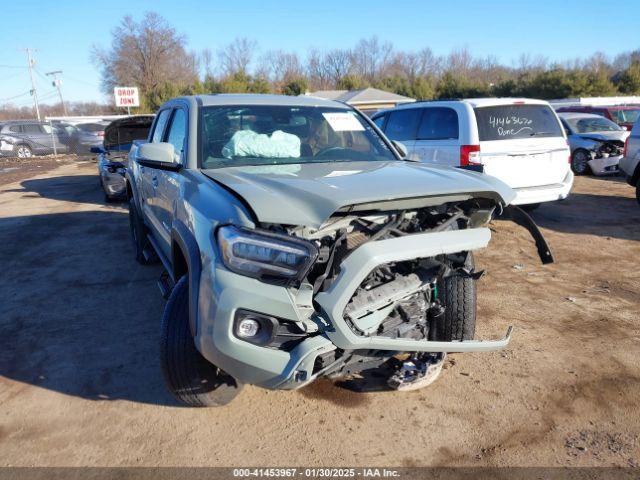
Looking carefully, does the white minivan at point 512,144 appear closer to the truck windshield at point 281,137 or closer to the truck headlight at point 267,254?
the truck windshield at point 281,137

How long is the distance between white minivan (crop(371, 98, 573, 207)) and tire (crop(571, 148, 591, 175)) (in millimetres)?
6009

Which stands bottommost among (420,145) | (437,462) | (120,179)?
(437,462)

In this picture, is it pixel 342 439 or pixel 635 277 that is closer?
pixel 342 439

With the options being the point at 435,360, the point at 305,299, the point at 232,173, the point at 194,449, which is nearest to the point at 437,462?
the point at 435,360

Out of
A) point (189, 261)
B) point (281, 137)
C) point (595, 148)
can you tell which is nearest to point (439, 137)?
point (281, 137)

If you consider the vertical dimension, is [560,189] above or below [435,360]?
above

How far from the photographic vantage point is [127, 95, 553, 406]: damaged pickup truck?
2414 mm

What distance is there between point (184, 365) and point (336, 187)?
128cm

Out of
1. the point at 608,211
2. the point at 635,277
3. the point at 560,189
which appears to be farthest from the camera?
the point at 608,211

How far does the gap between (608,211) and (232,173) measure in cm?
760

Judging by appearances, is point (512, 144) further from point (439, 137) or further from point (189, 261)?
point (189, 261)

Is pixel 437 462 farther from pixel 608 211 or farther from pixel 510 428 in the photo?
pixel 608 211

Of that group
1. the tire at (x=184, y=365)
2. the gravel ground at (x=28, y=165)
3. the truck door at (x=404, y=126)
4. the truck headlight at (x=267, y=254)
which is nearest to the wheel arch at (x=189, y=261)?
the tire at (x=184, y=365)

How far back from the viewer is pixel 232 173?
3.24m
